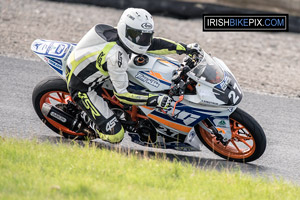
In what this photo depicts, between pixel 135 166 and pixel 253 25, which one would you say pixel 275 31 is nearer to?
pixel 253 25

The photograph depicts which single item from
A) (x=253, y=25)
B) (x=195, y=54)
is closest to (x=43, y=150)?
(x=195, y=54)

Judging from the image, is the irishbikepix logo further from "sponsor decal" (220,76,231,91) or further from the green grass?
the green grass

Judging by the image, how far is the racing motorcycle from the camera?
6211 mm

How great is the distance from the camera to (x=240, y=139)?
6496 mm

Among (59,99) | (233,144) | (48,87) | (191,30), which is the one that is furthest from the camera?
(191,30)

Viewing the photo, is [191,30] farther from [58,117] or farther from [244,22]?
[58,117]

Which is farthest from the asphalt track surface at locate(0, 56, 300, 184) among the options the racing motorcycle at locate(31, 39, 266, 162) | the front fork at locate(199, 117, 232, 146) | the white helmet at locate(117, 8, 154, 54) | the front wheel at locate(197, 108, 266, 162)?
the white helmet at locate(117, 8, 154, 54)

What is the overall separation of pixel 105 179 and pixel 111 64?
149cm

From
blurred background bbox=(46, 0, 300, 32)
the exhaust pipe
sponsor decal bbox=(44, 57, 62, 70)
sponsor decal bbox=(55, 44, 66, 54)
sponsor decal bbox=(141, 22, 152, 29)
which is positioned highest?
blurred background bbox=(46, 0, 300, 32)

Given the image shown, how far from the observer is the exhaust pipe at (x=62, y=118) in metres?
6.87

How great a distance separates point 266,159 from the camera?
6.91 metres

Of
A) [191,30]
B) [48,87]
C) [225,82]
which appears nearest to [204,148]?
[225,82]

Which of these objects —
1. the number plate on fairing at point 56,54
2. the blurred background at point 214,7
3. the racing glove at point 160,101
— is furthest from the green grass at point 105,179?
the blurred background at point 214,7

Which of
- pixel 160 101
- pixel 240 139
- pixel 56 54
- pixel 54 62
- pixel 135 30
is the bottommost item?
pixel 240 139
